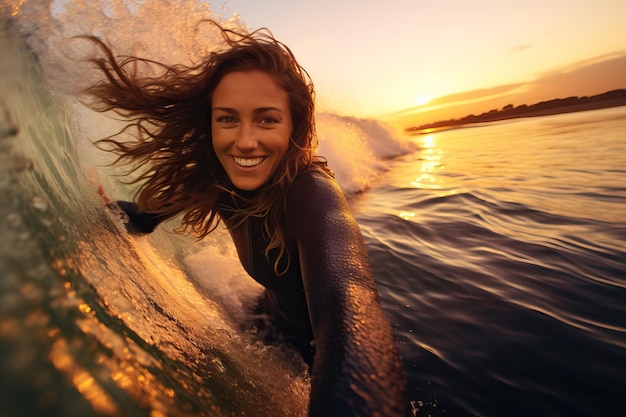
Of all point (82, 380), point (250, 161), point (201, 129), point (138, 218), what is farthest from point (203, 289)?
point (82, 380)

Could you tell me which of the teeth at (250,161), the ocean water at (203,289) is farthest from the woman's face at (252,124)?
the ocean water at (203,289)

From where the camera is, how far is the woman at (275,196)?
839 mm

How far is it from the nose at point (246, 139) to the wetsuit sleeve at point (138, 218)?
3.77 ft

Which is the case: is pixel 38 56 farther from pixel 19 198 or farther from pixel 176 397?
pixel 176 397

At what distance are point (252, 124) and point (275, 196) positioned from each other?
395mm

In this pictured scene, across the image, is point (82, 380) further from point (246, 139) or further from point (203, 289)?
point (203, 289)

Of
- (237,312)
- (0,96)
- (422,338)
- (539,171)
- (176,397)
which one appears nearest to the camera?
(176,397)

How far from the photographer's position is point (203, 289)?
2.70 meters

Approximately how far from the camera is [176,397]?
823 millimetres

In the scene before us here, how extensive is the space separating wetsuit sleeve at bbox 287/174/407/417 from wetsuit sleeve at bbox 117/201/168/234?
1.42m

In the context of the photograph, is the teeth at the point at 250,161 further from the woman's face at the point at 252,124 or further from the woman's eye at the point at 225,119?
the woman's eye at the point at 225,119

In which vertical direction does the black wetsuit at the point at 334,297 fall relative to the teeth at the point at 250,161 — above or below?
below

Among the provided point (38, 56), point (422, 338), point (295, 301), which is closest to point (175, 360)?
point (295, 301)

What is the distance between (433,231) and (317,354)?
3517 millimetres
